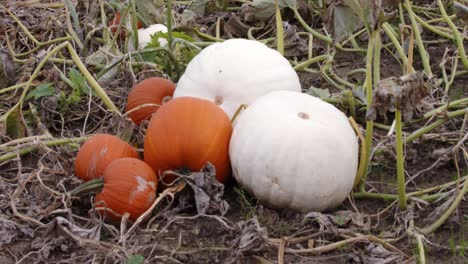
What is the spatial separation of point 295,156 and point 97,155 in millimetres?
674

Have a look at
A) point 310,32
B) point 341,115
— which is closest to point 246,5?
point 310,32

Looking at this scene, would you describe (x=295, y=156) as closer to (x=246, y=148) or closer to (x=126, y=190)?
(x=246, y=148)

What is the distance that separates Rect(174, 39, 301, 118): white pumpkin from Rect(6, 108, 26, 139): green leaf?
26.5 inches

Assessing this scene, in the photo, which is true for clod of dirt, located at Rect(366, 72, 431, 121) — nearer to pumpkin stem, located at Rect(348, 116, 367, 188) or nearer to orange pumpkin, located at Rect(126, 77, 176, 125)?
pumpkin stem, located at Rect(348, 116, 367, 188)

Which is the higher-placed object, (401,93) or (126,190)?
(401,93)

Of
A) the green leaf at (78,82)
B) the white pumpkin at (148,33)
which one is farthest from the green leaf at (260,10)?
the green leaf at (78,82)

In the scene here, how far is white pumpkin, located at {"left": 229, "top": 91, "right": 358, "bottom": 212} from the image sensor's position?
2814 millimetres

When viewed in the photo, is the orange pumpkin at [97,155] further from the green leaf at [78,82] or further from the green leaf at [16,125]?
the green leaf at [78,82]

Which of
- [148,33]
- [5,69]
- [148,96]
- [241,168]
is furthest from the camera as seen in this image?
[148,33]

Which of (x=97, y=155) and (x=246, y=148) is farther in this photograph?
(x=97, y=155)

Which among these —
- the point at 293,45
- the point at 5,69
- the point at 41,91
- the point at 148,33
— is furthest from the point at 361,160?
the point at 5,69

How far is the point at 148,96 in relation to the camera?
11.2 ft

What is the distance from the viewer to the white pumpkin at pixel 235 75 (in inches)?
125

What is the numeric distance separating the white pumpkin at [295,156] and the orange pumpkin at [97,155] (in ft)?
1.30
